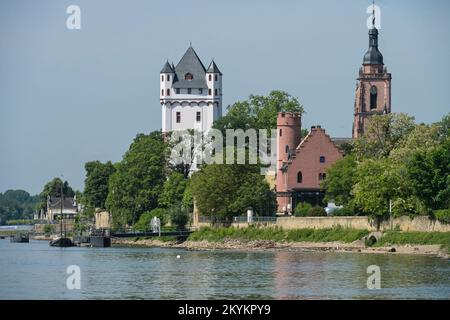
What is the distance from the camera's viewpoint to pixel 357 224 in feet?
334

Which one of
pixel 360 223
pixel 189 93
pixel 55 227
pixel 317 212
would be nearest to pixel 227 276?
pixel 360 223

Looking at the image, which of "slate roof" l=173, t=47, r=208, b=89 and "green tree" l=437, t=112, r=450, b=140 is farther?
"slate roof" l=173, t=47, r=208, b=89

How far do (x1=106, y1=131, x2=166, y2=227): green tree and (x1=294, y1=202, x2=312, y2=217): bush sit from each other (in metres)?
24.9

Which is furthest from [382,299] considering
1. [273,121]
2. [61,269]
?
[273,121]

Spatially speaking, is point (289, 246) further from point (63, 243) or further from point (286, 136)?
point (63, 243)

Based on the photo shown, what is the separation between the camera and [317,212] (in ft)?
360

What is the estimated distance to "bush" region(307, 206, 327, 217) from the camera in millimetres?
109325

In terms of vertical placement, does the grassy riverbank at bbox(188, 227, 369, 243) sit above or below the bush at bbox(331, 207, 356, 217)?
below

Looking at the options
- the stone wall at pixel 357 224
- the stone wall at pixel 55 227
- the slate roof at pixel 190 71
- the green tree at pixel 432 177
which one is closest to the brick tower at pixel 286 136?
the stone wall at pixel 357 224

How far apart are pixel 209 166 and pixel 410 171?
2909 cm

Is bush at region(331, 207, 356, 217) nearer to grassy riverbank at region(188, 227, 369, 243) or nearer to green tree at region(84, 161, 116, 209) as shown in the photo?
grassy riverbank at region(188, 227, 369, 243)

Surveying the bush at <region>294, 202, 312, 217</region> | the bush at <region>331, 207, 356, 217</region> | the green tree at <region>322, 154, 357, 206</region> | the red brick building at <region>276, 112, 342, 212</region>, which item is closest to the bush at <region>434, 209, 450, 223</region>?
the bush at <region>331, 207, 356, 217</region>
